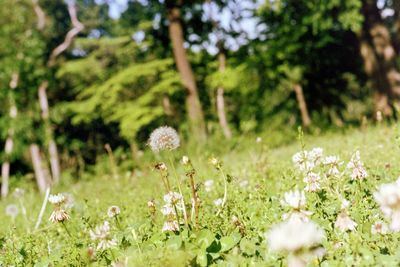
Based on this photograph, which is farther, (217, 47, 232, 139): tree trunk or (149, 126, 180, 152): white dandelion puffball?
(217, 47, 232, 139): tree trunk

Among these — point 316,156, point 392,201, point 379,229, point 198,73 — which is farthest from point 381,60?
point 392,201

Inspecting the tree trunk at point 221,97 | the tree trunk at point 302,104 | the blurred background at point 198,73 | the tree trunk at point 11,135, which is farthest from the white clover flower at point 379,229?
the tree trunk at point 11,135

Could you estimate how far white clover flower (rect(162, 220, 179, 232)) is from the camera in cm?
294

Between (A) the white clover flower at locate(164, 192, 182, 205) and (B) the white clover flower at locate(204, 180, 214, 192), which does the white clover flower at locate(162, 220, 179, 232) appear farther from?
(B) the white clover flower at locate(204, 180, 214, 192)

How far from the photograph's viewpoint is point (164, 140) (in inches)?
133

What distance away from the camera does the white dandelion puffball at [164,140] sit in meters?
3.37

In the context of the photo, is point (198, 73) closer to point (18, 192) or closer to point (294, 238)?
point (18, 192)

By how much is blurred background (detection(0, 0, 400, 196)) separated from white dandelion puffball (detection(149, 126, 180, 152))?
12011 millimetres

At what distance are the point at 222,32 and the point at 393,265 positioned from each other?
789 inches

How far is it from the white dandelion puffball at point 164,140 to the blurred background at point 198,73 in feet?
39.4

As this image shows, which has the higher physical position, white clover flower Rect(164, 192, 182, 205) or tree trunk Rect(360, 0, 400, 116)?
tree trunk Rect(360, 0, 400, 116)

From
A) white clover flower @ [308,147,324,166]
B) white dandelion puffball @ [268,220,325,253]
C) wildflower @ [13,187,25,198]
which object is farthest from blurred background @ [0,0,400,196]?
white dandelion puffball @ [268,220,325,253]

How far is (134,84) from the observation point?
69.7ft

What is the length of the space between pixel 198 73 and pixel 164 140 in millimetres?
20031
